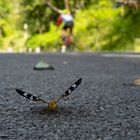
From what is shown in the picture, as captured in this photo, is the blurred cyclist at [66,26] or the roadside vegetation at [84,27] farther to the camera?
the roadside vegetation at [84,27]

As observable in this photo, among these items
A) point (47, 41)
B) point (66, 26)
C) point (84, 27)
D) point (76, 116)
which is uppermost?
point (66, 26)

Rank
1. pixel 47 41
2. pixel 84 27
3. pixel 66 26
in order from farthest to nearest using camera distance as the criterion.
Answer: pixel 47 41 → pixel 84 27 → pixel 66 26

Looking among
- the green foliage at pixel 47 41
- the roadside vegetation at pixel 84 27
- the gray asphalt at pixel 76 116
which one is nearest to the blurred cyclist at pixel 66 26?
the roadside vegetation at pixel 84 27

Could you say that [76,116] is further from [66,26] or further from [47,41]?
[47,41]

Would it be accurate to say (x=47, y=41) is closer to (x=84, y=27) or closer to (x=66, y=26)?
(x=84, y=27)

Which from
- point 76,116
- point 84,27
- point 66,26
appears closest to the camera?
point 76,116

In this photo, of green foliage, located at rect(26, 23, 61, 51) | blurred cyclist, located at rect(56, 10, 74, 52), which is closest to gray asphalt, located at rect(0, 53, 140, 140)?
blurred cyclist, located at rect(56, 10, 74, 52)

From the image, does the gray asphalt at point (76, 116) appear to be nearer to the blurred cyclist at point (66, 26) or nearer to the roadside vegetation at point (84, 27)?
the blurred cyclist at point (66, 26)

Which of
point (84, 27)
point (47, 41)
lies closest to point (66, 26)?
Result: point (84, 27)

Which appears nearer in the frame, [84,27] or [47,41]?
[84,27]

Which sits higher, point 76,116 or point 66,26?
point 66,26

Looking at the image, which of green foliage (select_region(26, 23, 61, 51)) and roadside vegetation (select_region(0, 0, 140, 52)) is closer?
roadside vegetation (select_region(0, 0, 140, 52))

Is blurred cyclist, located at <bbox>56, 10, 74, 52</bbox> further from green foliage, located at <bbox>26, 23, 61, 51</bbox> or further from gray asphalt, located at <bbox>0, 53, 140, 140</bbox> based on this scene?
gray asphalt, located at <bbox>0, 53, 140, 140</bbox>
